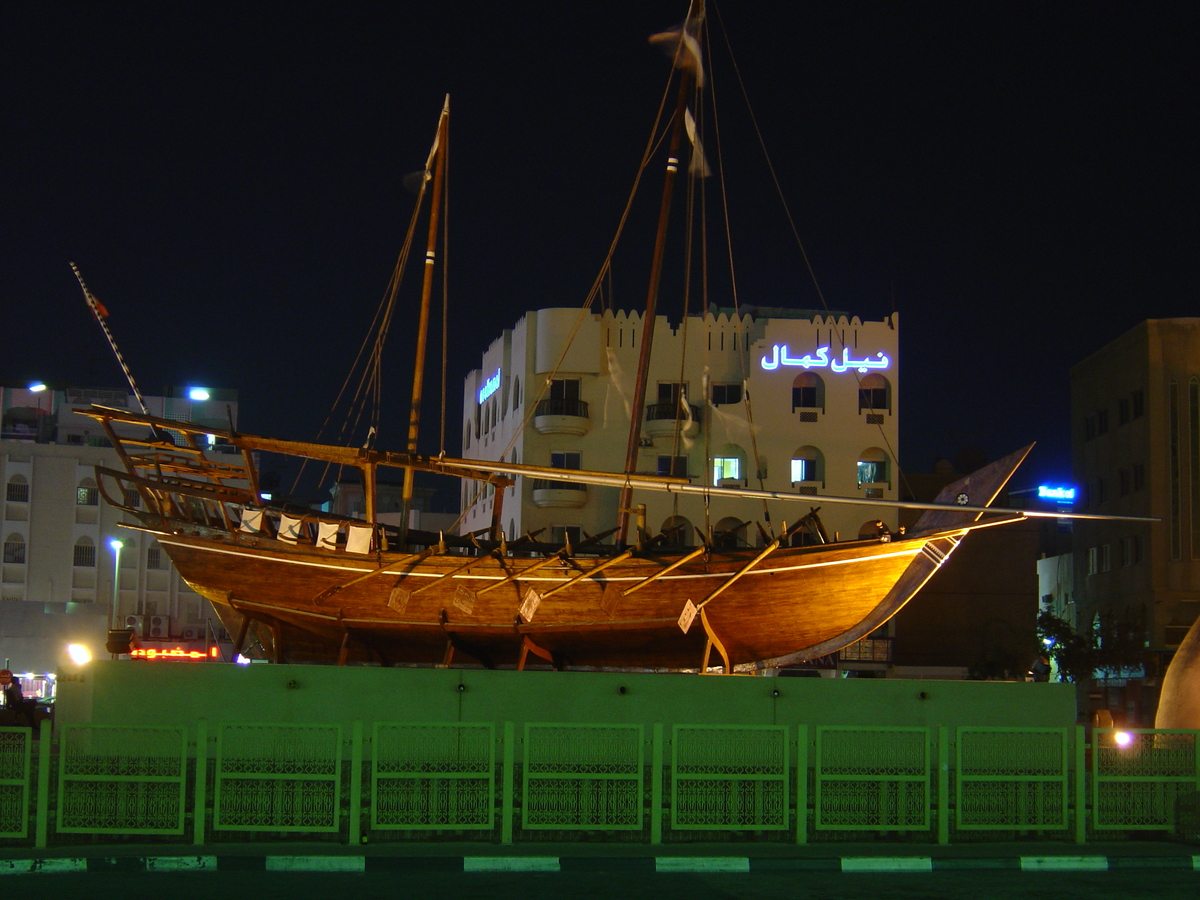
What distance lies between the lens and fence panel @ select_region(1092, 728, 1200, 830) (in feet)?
37.5

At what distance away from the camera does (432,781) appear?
10.5m

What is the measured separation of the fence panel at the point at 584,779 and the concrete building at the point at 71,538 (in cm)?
5603

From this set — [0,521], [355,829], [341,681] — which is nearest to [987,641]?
[341,681]

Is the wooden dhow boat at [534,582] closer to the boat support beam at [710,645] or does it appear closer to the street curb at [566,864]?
the boat support beam at [710,645]

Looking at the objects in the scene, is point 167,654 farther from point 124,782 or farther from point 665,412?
point 124,782

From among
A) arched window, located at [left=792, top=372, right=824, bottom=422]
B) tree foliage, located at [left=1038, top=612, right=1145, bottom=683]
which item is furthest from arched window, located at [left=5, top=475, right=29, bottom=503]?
tree foliage, located at [left=1038, top=612, right=1145, bottom=683]

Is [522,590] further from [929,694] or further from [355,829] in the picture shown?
[355,829]

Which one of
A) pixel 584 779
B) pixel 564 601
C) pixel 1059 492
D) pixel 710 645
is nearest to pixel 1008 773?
pixel 584 779

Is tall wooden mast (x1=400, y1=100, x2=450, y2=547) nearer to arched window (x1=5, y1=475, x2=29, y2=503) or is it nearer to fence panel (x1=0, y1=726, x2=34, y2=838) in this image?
fence panel (x1=0, y1=726, x2=34, y2=838)

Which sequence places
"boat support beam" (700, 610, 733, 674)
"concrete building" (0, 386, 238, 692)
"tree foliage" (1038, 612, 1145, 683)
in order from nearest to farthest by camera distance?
"boat support beam" (700, 610, 733, 674), "tree foliage" (1038, 612, 1145, 683), "concrete building" (0, 386, 238, 692)

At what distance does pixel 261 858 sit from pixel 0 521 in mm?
63357

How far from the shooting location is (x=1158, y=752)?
11.6 meters

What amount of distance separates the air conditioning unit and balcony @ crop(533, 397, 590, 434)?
32536mm

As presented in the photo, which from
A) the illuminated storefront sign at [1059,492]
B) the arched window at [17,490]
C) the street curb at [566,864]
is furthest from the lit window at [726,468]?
the arched window at [17,490]
